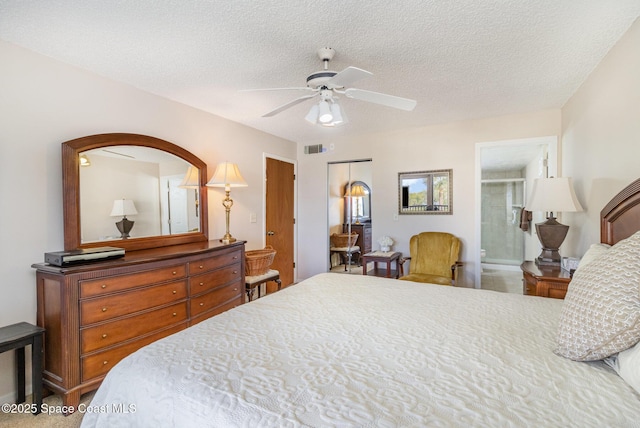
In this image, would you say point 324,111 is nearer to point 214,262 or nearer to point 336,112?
point 336,112

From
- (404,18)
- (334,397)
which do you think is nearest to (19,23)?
(404,18)

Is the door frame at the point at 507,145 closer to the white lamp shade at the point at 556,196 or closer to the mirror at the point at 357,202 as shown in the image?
the white lamp shade at the point at 556,196

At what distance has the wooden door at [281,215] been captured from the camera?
15.2 feet

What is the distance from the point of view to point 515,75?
258 centimetres

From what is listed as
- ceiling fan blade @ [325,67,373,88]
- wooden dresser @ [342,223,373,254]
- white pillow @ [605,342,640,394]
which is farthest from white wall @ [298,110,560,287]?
white pillow @ [605,342,640,394]

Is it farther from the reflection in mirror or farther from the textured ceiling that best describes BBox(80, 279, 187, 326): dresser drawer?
the textured ceiling

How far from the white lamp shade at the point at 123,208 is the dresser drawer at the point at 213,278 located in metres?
0.83

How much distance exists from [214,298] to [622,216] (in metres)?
3.18

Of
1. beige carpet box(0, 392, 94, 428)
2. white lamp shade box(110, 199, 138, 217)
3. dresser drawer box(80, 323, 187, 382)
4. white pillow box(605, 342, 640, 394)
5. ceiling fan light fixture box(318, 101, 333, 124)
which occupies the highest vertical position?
ceiling fan light fixture box(318, 101, 333, 124)

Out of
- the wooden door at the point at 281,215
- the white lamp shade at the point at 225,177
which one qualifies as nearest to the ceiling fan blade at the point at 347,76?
the white lamp shade at the point at 225,177

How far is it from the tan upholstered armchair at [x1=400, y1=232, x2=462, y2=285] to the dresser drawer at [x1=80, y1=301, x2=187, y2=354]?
2602mm

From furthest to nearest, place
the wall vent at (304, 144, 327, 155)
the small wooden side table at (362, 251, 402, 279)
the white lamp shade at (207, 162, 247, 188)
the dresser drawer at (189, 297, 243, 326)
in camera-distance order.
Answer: the wall vent at (304, 144, 327, 155), the small wooden side table at (362, 251, 402, 279), the white lamp shade at (207, 162, 247, 188), the dresser drawer at (189, 297, 243, 326)

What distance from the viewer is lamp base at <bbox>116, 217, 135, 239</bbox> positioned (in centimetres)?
268

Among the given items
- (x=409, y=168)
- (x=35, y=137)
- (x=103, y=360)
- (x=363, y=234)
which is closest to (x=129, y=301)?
(x=103, y=360)
